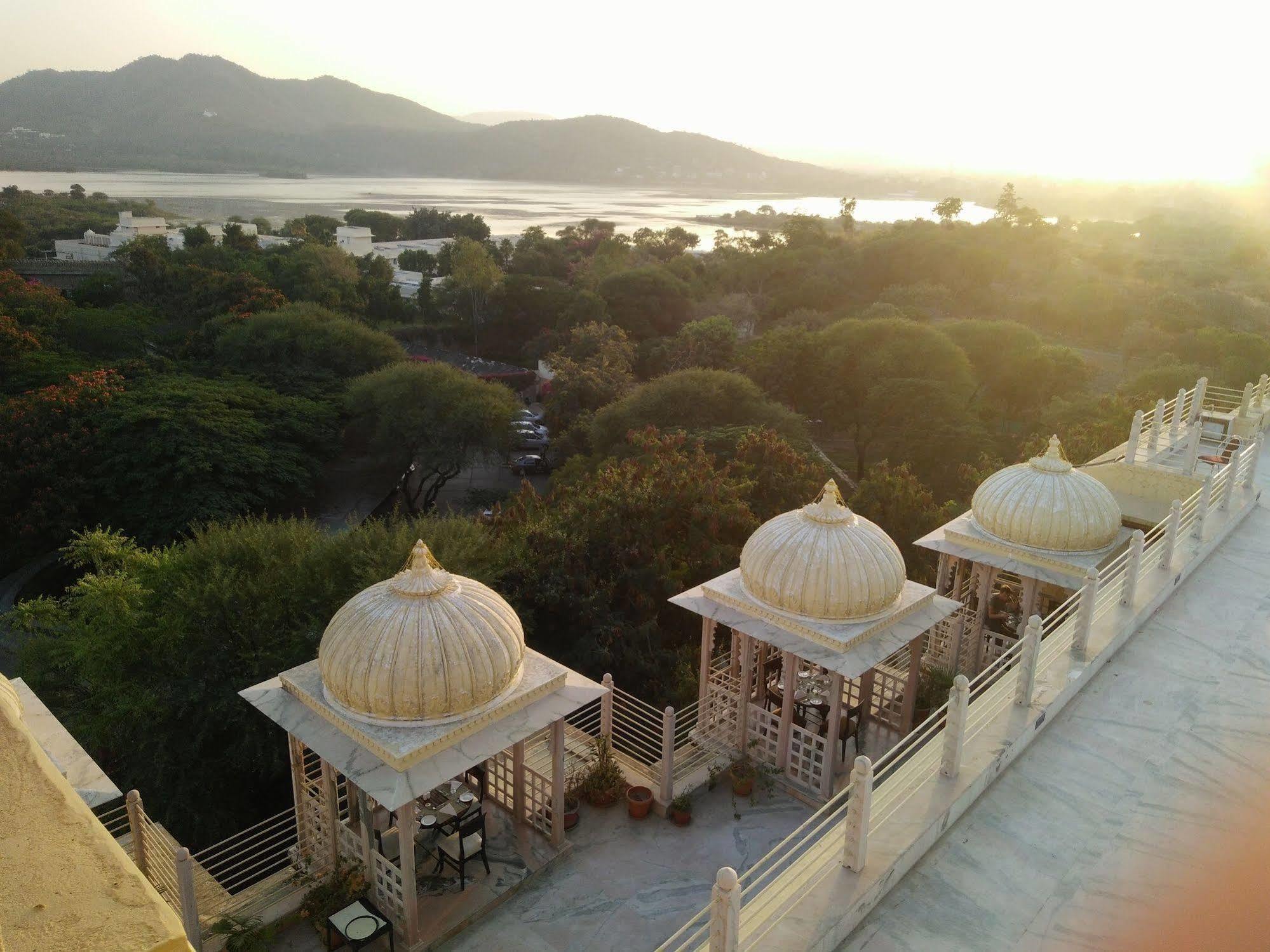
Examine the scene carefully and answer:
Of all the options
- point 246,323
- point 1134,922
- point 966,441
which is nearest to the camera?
point 1134,922

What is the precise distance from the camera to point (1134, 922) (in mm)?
6832

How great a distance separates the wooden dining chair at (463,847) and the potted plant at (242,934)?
1.81 m

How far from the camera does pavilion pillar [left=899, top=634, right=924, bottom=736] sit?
1225 centimetres

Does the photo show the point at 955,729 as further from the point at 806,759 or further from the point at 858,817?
the point at 806,759

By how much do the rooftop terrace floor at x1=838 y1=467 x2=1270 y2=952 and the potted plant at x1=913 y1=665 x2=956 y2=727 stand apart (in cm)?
259

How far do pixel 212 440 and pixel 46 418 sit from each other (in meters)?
5.47

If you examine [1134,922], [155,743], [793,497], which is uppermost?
[1134,922]

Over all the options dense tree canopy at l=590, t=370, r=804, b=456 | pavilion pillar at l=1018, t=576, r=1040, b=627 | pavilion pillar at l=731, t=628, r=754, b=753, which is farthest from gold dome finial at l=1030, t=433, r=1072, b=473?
dense tree canopy at l=590, t=370, r=804, b=456

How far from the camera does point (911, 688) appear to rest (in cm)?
1235

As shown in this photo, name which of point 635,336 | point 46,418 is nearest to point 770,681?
point 46,418

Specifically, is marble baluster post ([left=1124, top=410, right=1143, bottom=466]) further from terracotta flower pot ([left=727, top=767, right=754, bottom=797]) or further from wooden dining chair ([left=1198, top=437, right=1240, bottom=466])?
terracotta flower pot ([left=727, top=767, right=754, bottom=797])

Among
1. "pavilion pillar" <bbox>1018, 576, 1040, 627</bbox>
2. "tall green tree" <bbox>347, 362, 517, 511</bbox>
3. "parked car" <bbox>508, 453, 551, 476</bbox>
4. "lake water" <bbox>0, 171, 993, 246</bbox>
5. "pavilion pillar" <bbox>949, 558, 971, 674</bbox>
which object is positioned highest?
"lake water" <bbox>0, 171, 993, 246</bbox>

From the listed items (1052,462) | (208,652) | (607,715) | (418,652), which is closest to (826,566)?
(607,715)

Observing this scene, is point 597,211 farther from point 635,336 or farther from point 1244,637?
point 1244,637
